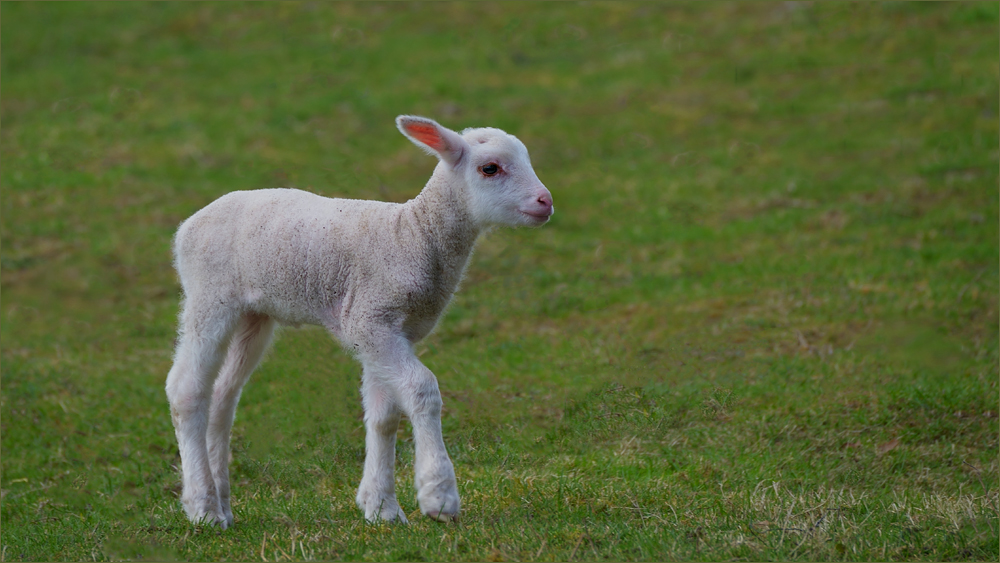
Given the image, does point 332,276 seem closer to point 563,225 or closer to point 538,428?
point 538,428

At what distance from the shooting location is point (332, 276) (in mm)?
6215

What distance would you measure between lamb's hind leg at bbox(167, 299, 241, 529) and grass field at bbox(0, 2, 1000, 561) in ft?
0.63

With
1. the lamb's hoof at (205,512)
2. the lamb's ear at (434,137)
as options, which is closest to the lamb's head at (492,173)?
the lamb's ear at (434,137)

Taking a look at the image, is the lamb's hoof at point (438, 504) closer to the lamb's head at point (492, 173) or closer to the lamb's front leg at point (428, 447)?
the lamb's front leg at point (428, 447)

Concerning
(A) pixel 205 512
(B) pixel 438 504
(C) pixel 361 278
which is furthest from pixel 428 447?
(A) pixel 205 512

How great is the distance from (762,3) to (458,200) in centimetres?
1774

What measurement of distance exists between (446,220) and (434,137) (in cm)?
50

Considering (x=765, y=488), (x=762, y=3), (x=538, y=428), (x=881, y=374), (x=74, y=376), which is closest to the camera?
(x=765, y=488)

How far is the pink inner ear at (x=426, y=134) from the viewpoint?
607 centimetres

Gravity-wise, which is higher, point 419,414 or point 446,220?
point 446,220

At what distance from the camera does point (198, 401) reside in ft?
21.3

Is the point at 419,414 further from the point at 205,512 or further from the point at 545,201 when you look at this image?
the point at 205,512

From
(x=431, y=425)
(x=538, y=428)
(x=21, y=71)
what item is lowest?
(x=21, y=71)

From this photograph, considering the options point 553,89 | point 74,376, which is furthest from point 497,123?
point 74,376
